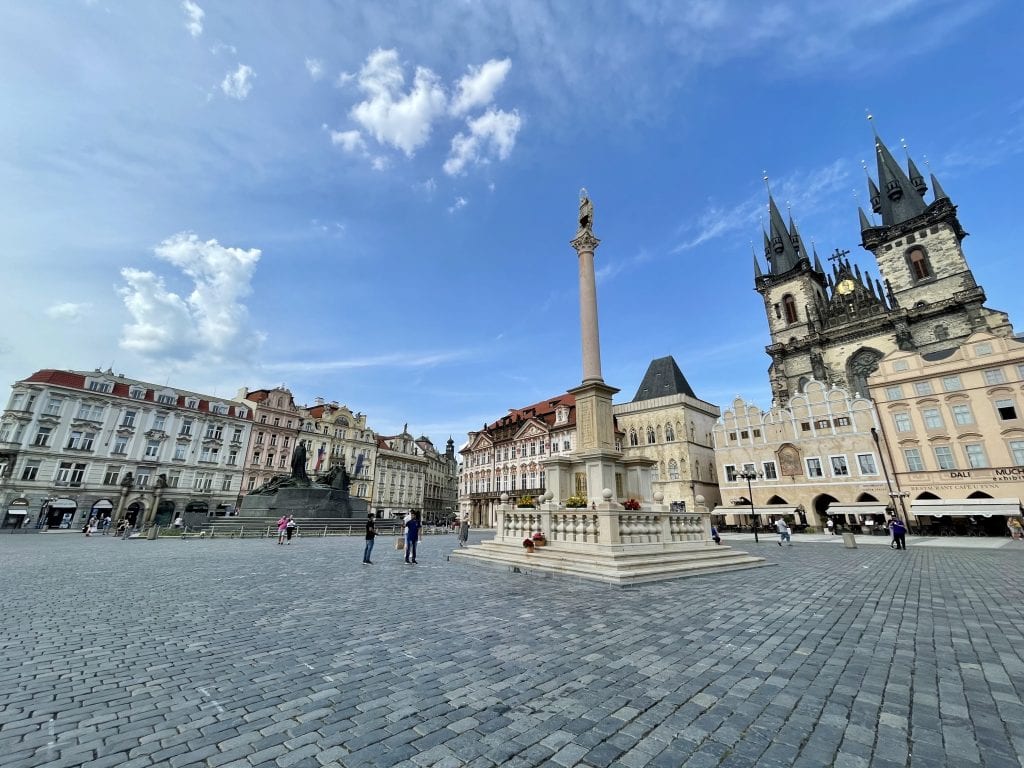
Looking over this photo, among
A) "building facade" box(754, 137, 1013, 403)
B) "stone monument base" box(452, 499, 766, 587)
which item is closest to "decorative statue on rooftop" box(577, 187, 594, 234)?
"stone monument base" box(452, 499, 766, 587)

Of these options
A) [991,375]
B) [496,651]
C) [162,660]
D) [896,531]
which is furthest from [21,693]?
[991,375]

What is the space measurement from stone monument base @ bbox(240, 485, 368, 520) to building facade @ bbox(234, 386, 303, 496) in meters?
27.8

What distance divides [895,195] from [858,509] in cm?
4198

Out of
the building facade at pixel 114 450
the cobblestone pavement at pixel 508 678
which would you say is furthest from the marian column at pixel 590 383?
the building facade at pixel 114 450

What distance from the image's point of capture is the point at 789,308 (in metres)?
55.5

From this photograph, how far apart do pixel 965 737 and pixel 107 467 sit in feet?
192

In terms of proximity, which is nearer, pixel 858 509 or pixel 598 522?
pixel 598 522

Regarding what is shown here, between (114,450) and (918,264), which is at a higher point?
(918,264)

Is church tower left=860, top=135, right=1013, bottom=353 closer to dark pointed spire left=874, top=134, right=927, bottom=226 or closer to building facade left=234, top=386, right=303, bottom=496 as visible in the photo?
dark pointed spire left=874, top=134, right=927, bottom=226

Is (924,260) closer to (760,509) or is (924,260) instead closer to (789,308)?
(789,308)

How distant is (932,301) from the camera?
4359 centimetres

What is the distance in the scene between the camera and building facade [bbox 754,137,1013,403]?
41406 millimetres

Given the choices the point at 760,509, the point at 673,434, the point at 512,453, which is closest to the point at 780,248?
the point at 673,434

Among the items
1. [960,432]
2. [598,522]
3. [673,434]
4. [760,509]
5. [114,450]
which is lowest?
[598,522]
